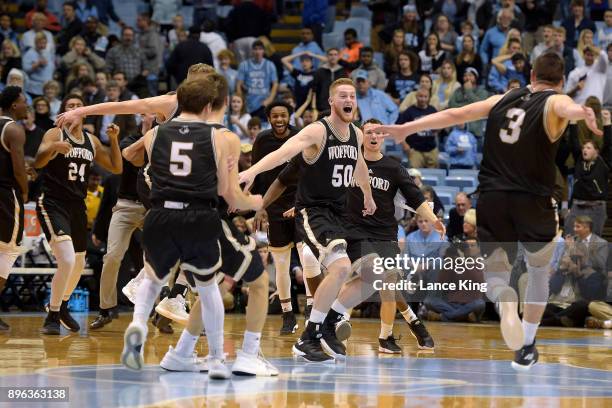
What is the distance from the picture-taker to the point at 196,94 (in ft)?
27.0

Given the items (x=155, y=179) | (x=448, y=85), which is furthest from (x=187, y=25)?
(x=155, y=179)

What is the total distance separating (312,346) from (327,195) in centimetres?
138

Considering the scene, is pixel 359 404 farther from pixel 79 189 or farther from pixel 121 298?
pixel 121 298

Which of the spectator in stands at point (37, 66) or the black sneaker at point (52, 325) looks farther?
the spectator in stands at point (37, 66)

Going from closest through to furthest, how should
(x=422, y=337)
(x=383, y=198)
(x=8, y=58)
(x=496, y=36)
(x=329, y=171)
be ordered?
1. (x=329, y=171)
2. (x=383, y=198)
3. (x=422, y=337)
4. (x=8, y=58)
5. (x=496, y=36)

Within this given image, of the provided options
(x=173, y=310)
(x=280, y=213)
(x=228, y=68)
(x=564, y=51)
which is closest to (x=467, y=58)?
(x=564, y=51)

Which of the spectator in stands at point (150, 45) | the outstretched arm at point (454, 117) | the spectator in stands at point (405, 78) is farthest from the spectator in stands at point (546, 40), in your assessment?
the outstretched arm at point (454, 117)

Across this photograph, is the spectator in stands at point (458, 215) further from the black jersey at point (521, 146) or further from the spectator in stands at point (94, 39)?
the spectator in stands at point (94, 39)

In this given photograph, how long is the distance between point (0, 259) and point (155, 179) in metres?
4.58

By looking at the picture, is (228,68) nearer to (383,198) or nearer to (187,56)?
(187,56)

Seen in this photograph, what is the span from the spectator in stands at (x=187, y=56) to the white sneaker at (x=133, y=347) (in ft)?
40.9

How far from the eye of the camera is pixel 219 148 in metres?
8.20

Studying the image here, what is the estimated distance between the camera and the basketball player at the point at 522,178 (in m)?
8.40

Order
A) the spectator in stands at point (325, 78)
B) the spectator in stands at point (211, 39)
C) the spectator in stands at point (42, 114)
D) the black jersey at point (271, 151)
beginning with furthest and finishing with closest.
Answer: the spectator in stands at point (211, 39), the spectator in stands at point (325, 78), the spectator in stands at point (42, 114), the black jersey at point (271, 151)
